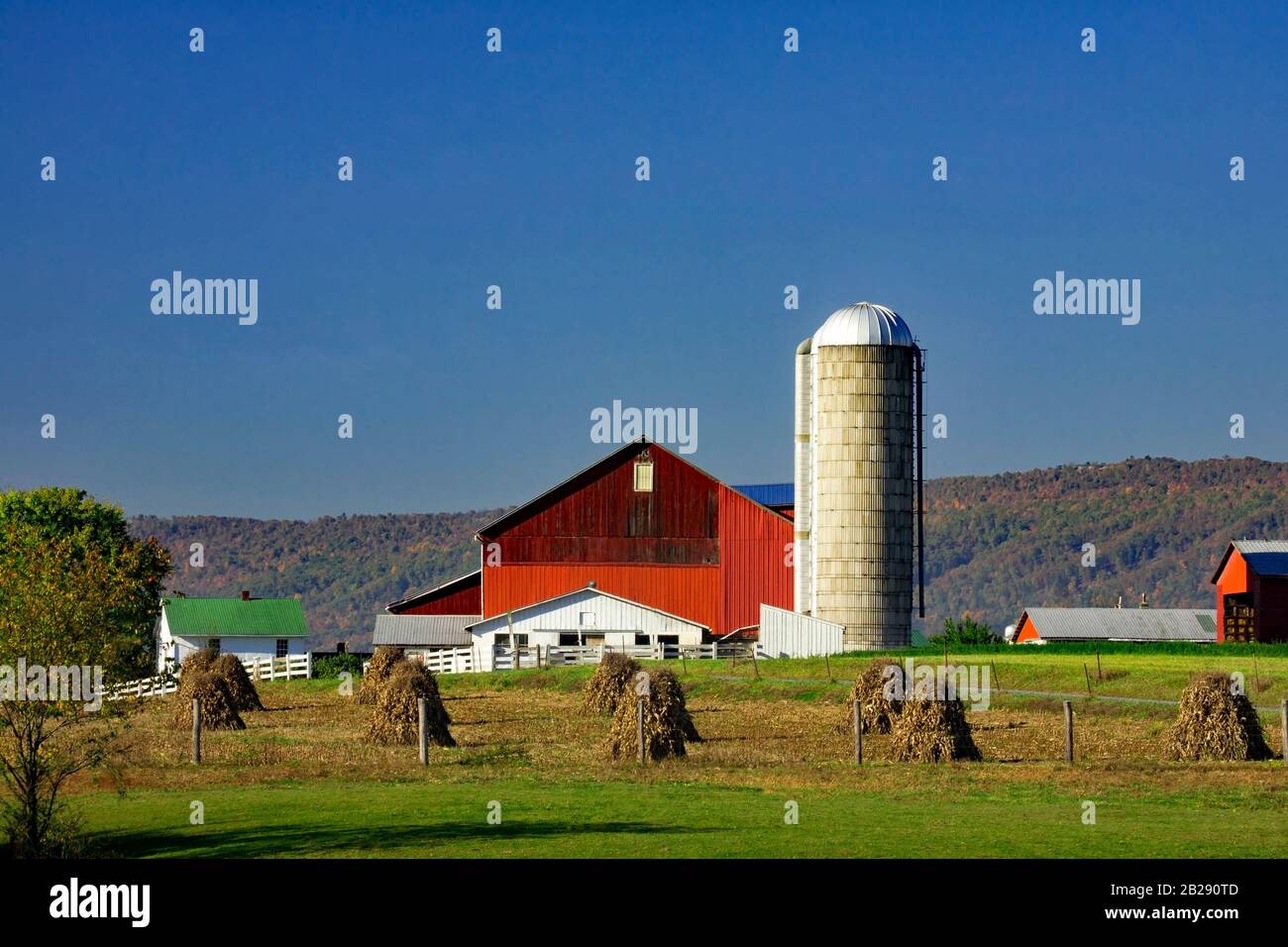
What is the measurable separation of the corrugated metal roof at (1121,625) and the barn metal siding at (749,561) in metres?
23.4

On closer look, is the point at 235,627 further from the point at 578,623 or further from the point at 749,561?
the point at 749,561

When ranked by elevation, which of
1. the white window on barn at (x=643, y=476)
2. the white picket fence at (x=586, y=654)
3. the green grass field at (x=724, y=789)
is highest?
the white window on barn at (x=643, y=476)

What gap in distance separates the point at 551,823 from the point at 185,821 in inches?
231

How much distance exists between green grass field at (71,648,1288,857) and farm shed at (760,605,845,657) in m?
15.3

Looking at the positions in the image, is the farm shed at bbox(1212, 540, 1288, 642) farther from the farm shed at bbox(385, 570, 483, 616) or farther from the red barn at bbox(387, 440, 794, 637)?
the farm shed at bbox(385, 570, 483, 616)

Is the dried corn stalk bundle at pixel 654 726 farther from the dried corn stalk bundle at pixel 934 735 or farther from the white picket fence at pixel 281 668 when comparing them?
the white picket fence at pixel 281 668

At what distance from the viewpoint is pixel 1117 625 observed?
99.7m

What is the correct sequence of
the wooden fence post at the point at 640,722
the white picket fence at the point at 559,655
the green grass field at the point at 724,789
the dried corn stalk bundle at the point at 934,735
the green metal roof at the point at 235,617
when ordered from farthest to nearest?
the green metal roof at the point at 235,617, the white picket fence at the point at 559,655, the wooden fence post at the point at 640,722, the dried corn stalk bundle at the point at 934,735, the green grass field at the point at 724,789

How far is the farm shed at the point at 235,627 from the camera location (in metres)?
103

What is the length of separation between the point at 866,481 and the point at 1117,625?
3593 cm

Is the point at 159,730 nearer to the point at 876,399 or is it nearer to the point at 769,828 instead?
the point at 769,828

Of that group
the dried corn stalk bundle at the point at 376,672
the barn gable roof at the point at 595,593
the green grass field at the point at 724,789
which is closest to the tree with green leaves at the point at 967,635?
the barn gable roof at the point at 595,593

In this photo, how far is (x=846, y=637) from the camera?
227 ft

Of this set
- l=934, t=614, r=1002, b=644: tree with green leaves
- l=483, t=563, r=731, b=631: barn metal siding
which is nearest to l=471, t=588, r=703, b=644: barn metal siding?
l=483, t=563, r=731, b=631: barn metal siding
